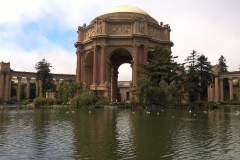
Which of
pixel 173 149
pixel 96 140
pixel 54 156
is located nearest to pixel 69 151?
pixel 54 156

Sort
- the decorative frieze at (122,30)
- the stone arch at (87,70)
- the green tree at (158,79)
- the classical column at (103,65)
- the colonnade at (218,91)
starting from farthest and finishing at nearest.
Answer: the colonnade at (218,91) → the stone arch at (87,70) → the decorative frieze at (122,30) → the classical column at (103,65) → the green tree at (158,79)

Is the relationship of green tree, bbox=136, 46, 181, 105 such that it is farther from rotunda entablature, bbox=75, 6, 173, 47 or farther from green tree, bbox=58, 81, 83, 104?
green tree, bbox=58, 81, 83, 104

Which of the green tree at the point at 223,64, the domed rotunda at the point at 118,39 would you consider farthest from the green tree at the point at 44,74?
the green tree at the point at 223,64

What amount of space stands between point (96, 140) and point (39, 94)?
6960 centimetres

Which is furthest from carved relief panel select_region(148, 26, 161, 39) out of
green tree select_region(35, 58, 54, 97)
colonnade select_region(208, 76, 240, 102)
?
green tree select_region(35, 58, 54, 97)

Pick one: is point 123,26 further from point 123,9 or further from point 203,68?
point 203,68

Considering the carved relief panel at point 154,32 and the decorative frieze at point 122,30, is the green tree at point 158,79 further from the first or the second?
the carved relief panel at point 154,32

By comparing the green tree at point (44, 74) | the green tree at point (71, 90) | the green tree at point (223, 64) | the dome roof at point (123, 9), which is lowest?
the green tree at point (71, 90)

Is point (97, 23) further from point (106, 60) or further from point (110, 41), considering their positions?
point (106, 60)

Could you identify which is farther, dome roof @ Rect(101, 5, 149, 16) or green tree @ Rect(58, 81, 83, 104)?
dome roof @ Rect(101, 5, 149, 16)

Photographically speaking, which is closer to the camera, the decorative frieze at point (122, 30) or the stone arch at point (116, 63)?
the decorative frieze at point (122, 30)

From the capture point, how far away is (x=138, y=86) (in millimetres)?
37531

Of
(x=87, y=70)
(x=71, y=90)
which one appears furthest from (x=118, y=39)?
(x=71, y=90)

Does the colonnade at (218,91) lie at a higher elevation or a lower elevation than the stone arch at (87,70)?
lower
